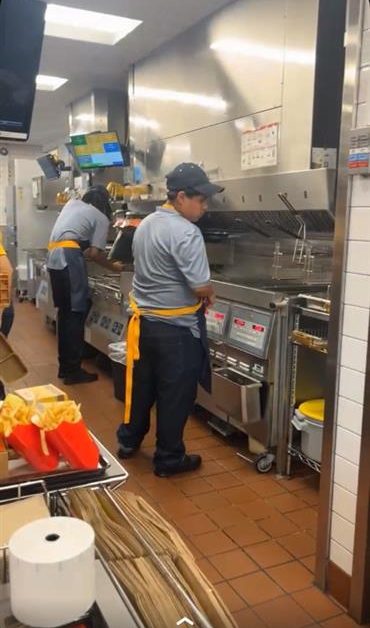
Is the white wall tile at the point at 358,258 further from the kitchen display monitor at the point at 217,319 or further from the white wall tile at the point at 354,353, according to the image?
the kitchen display monitor at the point at 217,319

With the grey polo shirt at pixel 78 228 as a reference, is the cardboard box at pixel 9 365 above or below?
below

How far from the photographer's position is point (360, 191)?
71.4 inches

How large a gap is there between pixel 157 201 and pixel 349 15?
305 cm

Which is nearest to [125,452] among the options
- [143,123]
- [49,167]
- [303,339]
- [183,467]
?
[183,467]

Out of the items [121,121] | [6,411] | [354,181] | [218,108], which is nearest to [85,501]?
[6,411]

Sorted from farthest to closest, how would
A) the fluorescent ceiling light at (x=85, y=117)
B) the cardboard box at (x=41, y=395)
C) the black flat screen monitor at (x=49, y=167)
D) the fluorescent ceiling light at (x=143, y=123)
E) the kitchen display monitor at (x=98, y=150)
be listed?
the black flat screen monitor at (x=49, y=167) < the fluorescent ceiling light at (x=85, y=117) < the kitchen display monitor at (x=98, y=150) < the fluorescent ceiling light at (x=143, y=123) < the cardboard box at (x=41, y=395)

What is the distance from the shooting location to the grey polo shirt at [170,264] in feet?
8.84

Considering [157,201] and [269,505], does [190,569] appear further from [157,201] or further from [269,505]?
[157,201]

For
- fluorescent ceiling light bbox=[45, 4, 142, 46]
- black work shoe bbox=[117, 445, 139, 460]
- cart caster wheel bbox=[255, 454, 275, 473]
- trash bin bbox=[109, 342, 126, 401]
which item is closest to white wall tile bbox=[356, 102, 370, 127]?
cart caster wheel bbox=[255, 454, 275, 473]

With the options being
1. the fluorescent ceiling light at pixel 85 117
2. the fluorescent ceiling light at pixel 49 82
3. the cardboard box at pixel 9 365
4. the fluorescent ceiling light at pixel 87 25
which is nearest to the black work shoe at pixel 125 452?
the cardboard box at pixel 9 365

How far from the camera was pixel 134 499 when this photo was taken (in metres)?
1.35

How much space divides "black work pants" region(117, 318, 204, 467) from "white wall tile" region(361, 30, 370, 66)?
147 cm

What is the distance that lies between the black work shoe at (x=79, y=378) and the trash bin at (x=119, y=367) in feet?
1.51

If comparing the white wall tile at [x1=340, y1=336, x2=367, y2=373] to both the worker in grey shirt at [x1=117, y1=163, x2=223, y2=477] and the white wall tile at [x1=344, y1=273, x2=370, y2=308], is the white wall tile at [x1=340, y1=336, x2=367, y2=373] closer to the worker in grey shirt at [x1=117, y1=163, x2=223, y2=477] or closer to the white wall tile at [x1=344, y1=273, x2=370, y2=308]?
the white wall tile at [x1=344, y1=273, x2=370, y2=308]
